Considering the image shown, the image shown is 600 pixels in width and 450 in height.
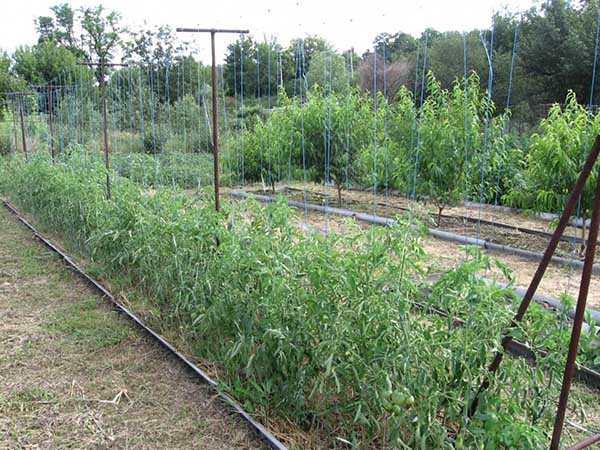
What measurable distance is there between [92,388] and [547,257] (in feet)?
8.44

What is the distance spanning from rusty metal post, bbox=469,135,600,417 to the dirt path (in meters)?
1.16

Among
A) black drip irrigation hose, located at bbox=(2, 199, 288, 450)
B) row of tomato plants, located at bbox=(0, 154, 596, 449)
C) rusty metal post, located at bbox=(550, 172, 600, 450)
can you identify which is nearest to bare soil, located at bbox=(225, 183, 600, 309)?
row of tomato plants, located at bbox=(0, 154, 596, 449)

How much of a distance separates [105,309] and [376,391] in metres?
2.90

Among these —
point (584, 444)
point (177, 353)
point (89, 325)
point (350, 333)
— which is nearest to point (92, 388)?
point (177, 353)

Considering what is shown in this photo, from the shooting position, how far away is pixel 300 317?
8.20 ft

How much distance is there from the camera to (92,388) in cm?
319

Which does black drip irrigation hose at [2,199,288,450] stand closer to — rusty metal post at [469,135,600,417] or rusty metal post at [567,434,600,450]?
rusty metal post at [469,135,600,417]

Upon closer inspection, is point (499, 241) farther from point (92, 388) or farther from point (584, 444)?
point (92, 388)

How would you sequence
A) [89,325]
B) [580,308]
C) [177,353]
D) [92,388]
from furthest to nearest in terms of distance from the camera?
[89,325] → [177,353] → [92,388] → [580,308]

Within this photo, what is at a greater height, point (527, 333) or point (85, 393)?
point (527, 333)

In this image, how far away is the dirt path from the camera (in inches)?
107

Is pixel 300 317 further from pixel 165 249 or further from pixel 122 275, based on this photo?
pixel 122 275

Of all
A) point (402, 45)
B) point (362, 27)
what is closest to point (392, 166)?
point (362, 27)

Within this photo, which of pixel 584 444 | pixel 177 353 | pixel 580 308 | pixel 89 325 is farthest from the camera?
pixel 89 325
